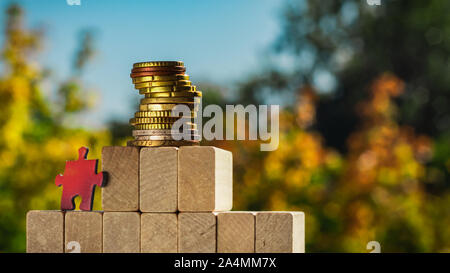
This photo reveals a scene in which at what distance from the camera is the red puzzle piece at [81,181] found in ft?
9.69

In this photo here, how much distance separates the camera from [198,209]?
109 inches

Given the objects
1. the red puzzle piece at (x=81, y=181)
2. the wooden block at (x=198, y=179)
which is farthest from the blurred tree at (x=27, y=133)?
the wooden block at (x=198, y=179)

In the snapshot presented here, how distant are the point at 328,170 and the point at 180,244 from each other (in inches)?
276

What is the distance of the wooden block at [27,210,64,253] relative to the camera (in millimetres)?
2936

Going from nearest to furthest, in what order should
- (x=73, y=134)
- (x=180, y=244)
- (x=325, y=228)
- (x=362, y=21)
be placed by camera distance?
(x=180, y=244)
(x=325, y=228)
(x=73, y=134)
(x=362, y=21)

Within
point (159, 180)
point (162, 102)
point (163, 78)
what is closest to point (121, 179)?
point (159, 180)

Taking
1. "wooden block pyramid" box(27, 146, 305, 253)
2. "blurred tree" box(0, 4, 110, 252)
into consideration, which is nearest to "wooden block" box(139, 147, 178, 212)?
"wooden block pyramid" box(27, 146, 305, 253)

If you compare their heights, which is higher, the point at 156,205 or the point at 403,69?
the point at 403,69

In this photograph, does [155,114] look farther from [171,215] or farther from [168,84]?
[171,215]

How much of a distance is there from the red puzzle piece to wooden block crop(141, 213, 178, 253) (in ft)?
1.11

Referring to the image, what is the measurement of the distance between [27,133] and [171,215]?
24.2ft

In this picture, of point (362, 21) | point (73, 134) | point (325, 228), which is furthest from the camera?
point (362, 21)

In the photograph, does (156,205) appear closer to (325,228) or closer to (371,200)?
(325,228)

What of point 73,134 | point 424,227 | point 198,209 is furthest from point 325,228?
point 198,209
